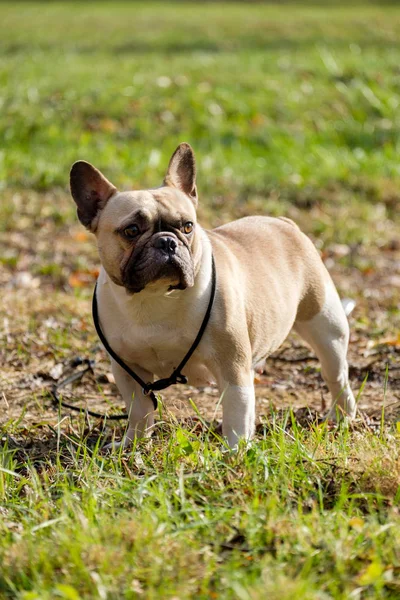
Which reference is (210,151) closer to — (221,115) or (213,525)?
(221,115)

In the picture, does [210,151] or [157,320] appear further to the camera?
[210,151]

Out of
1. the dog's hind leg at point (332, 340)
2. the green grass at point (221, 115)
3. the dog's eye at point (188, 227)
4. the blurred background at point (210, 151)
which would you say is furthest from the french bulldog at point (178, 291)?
the green grass at point (221, 115)

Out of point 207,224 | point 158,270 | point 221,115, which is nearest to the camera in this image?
point 158,270

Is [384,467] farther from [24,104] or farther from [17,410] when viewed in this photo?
[24,104]

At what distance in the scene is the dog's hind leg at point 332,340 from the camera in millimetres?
4051

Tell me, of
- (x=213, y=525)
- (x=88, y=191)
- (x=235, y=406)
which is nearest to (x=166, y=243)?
(x=88, y=191)

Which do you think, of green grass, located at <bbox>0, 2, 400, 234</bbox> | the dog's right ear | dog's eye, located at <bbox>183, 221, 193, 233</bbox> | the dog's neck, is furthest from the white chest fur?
green grass, located at <bbox>0, 2, 400, 234</bbox>

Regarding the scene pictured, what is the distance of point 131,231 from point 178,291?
1.01 feet

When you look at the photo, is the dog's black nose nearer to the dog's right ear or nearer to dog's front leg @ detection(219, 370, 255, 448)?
the dog's right ear

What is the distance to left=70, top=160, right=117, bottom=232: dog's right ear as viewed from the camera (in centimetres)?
353

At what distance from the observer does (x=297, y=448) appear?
302 centimetres

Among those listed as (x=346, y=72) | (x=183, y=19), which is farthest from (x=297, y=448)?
(x=183, y=19)

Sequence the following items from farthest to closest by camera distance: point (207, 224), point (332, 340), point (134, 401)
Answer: point (207, 224) < point (332, 340) < point (134, 401)

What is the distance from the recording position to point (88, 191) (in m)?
3.56
